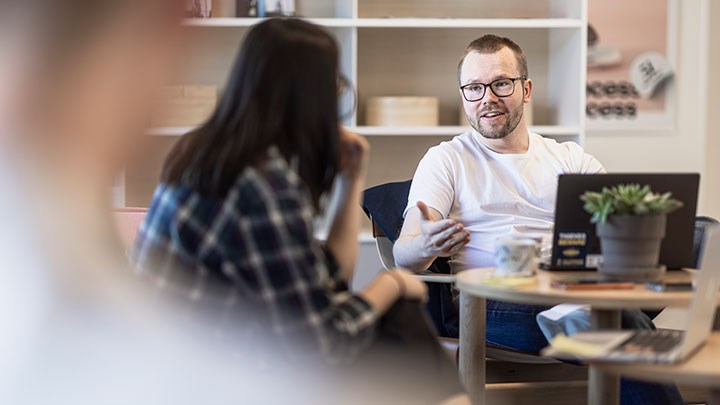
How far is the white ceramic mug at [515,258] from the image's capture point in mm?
2102

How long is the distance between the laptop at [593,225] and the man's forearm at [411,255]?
2.07 ft

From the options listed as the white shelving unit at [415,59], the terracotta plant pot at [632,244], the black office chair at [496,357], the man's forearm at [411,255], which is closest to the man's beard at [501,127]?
the black office chair at [496,357]

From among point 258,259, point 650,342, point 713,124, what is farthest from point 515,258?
point 713,124

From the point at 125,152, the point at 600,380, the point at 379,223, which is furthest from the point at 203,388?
the point at 379,223

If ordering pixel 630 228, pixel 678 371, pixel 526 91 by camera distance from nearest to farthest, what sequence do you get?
1. pixel 678 371
2. pixel 630 228
3. pixel 526 91

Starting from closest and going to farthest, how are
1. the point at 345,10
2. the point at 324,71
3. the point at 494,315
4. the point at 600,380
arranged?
the point at 324,71 < the point at 600,380 < the point at 494,315 < the point at 345,10

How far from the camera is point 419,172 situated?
3.18 meters

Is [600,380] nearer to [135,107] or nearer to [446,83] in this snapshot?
[135,107]

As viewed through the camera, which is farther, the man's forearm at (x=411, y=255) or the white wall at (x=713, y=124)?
the white wall at (x=713, y=124)

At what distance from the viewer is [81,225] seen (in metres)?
1.63

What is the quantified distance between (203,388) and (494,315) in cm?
138

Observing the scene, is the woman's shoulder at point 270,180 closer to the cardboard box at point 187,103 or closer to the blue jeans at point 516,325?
the blue jeans at point 516,325

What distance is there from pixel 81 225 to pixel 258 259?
0.97 ft

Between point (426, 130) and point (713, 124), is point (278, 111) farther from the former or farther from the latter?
point (713, 124)
